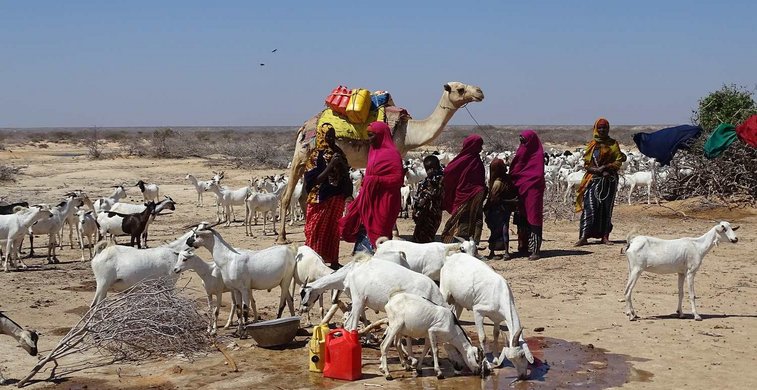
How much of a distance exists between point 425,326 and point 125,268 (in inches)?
145

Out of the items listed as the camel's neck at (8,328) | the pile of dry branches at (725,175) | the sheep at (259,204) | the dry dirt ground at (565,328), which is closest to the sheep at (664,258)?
the dry dirt ground at (565,328)

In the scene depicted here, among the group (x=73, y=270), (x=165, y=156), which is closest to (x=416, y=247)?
(x=73, y=270)

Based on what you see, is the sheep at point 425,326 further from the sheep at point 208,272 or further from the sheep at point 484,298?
the sheep at point 208,272

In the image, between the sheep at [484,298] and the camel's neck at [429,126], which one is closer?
the sheep at [484,298]

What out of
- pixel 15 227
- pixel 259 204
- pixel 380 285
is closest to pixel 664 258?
pixel 380 285

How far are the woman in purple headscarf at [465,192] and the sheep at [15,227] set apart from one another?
6.28m

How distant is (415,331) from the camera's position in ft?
25.2

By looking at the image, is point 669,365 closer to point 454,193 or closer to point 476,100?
point 454,193

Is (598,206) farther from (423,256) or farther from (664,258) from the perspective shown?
(423,256)

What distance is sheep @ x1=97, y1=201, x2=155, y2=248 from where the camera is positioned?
1505 cm

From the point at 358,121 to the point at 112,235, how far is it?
465cm

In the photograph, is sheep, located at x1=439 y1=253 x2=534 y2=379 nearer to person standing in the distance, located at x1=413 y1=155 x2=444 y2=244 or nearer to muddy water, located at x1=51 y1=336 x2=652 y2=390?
muddy water, located at x1=51 y1=336 x2=652 y2=390

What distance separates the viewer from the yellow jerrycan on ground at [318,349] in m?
7.99

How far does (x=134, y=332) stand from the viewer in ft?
28.2
